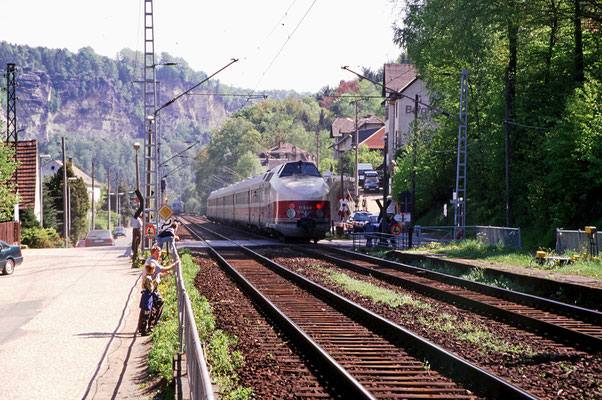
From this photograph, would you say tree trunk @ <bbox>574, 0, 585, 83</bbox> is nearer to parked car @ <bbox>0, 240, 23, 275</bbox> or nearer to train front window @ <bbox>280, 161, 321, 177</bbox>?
train front window @ <bbox>280, 161, 321, 177</bbox>

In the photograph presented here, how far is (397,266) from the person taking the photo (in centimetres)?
2383

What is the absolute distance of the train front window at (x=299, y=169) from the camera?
3550cm

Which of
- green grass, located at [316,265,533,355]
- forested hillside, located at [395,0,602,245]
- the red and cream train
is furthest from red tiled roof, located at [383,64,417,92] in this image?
green grass, located at [316,265,533,355]

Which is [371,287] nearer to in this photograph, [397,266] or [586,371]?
[397,266]

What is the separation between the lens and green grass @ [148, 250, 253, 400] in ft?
27.3

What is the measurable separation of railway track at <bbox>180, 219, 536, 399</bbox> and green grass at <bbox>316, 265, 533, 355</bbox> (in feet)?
3.40

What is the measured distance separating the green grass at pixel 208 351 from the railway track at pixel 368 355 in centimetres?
111

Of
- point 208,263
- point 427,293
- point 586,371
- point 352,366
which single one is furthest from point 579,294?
point 208,263

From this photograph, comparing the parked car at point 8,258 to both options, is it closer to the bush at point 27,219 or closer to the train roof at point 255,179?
the train roof at point 255,179

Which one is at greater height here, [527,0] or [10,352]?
[527,0]

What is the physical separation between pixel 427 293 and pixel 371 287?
1.53m

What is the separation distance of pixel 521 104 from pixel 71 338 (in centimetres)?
2791

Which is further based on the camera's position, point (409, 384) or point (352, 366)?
point (352, 366)

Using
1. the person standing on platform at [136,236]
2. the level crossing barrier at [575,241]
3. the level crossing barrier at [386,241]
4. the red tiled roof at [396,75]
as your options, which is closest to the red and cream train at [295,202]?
the level crossing barrier at [386,241]
